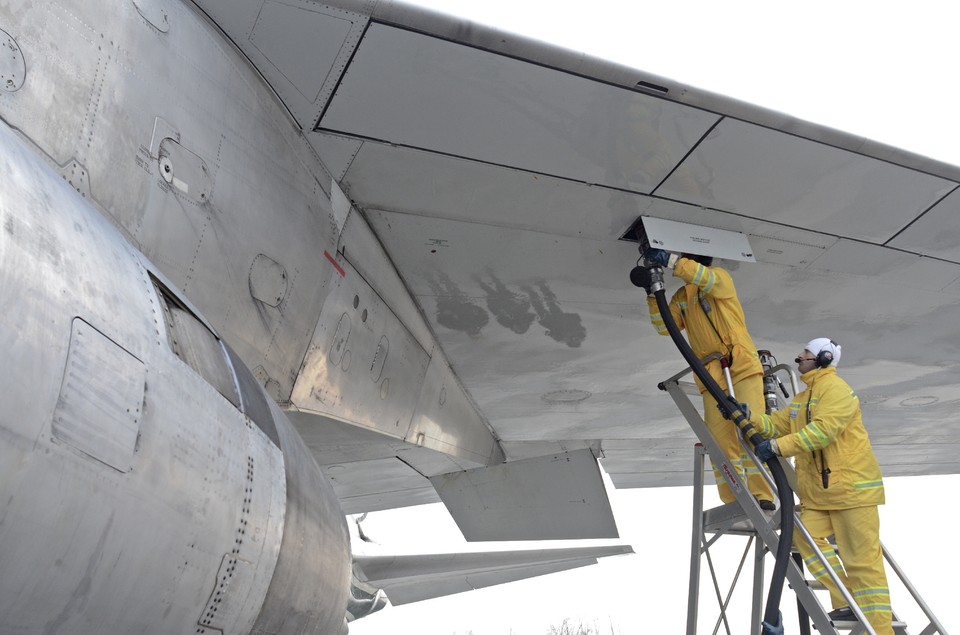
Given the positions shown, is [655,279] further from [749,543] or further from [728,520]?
[749,543]

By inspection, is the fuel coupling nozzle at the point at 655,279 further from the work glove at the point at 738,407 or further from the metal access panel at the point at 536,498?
the metal access panel at the point at 536,498

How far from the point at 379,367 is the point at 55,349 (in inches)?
138

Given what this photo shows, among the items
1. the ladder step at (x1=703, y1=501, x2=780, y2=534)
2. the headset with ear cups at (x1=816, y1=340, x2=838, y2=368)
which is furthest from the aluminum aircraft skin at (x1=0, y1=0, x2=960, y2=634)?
the ladder step at (x1=703, y1=501, x2=780, y2=534)

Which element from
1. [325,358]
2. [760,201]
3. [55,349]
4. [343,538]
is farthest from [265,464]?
[760,201]

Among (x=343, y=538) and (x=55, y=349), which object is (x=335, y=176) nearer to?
(x=343, y=538)

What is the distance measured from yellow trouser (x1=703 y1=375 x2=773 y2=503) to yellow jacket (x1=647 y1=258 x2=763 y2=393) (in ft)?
0.24

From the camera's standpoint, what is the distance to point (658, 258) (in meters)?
4.92

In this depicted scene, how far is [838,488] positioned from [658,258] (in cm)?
173

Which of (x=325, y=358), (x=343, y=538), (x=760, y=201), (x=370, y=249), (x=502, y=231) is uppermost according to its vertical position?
(x=760, y=201)

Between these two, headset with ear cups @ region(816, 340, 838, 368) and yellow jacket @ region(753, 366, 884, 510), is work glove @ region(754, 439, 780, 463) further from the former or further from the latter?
headset with ear cups @ region(816, 340, 838, 368)

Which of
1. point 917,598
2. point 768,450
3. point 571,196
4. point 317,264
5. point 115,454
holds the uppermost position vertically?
point 571,196

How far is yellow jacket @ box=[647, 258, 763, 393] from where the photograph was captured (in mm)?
4859

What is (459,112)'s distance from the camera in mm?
3977

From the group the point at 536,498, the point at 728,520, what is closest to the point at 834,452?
the point at 728,520
